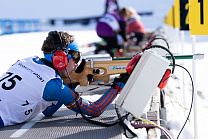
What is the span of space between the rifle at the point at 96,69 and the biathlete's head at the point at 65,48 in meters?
0.17

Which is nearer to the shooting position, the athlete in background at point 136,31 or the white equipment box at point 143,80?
the white equipment box at point 143,80

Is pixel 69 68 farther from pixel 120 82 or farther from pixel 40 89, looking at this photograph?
pixel 120 82

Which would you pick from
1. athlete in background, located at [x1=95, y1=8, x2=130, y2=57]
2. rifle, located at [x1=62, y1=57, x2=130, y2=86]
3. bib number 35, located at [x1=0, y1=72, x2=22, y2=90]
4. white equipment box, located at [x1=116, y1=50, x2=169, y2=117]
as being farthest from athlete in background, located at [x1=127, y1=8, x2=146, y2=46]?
white equipment box, located at [x1=116, y1=50, x2=169, y2=117]

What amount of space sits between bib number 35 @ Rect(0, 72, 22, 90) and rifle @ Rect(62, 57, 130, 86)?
17.5 inches

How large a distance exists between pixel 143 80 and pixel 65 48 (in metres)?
1.24

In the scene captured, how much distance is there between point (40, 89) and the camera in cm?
282

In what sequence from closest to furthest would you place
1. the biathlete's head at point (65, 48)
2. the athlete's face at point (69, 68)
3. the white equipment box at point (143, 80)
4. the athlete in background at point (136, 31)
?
1. the white equipment box at point (143, 80)
2. the biathlete's head at point (65, 48)
3. the athlete's face at point (69, 68)
4. the athlete in background at point (136, 31)

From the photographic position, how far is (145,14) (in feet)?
112

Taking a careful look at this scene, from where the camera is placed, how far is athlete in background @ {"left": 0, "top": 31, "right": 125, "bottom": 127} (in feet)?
9.21

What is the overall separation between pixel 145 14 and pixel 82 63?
31.6m

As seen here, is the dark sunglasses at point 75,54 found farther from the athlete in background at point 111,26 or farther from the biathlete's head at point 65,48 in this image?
the athlete in background at point 111,26

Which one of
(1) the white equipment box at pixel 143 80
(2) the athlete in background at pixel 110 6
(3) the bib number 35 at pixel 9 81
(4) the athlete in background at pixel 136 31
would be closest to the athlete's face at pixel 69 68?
(3) the bib number 35 at pixel 9 81

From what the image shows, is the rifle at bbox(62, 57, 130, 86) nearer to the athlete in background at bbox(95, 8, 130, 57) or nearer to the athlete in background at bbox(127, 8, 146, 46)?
the athlete in background at bbox(95, 8, 130, 57)

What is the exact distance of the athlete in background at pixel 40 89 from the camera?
9.21ft
